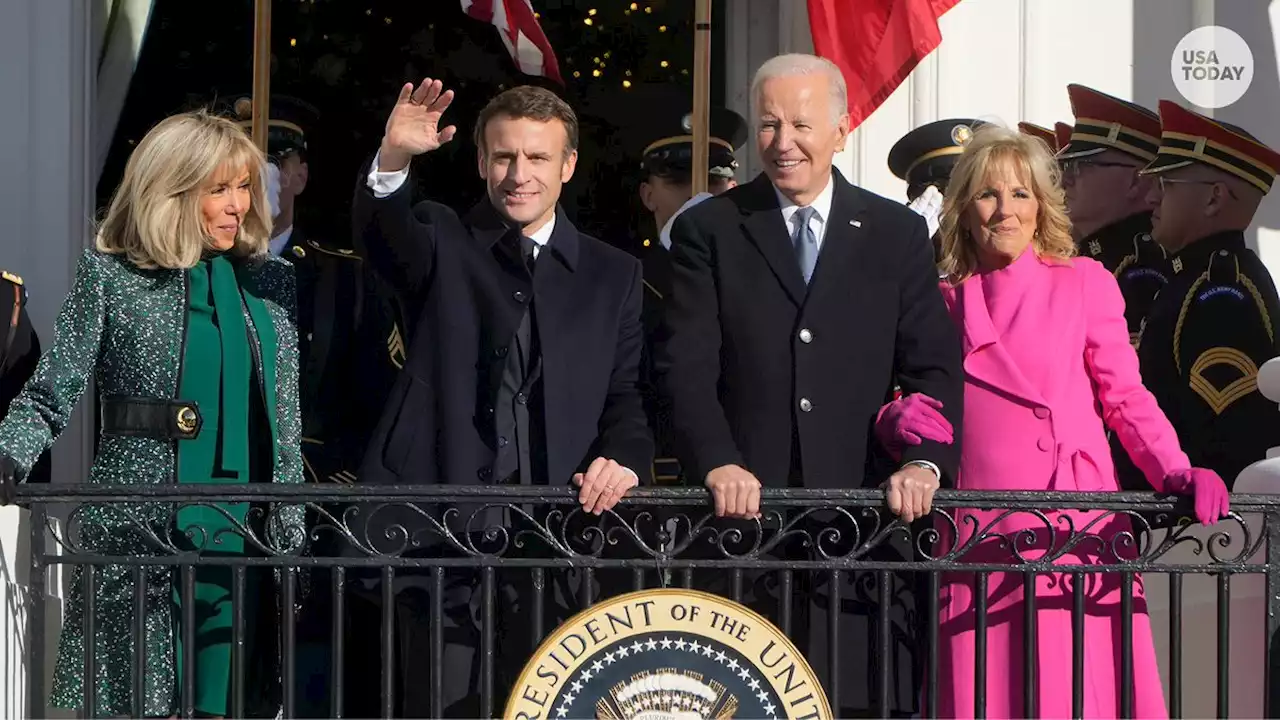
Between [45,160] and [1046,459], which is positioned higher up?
[45,160]

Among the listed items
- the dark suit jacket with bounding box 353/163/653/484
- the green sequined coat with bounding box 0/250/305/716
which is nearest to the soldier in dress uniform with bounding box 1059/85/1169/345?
the dark suit jacket with bounding box 353/163/653/484

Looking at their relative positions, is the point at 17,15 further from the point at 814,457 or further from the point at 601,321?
the point at 814,457

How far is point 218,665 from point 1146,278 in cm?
349

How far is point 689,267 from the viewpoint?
5.00m

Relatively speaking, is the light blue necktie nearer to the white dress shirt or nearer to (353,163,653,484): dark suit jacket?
the white dress shirt

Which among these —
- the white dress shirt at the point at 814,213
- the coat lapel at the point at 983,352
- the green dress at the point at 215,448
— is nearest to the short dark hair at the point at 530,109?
the white dress shirt at the point at 814,213

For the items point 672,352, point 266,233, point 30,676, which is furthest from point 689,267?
point 30,676

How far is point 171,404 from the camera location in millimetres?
4938

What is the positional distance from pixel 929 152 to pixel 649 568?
223 centimetres

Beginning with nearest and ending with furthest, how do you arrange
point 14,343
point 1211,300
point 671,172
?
point 14,343
point 1211,300
point 671,172

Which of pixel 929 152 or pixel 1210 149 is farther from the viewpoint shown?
pixel 1210 149

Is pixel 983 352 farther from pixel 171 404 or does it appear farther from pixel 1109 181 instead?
pixel 171 404

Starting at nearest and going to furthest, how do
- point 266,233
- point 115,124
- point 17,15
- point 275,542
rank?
point 275,542 < point 266,233 < point 17,15 < point 115,124

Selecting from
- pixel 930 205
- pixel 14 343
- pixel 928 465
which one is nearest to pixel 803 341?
pixel 928 465
